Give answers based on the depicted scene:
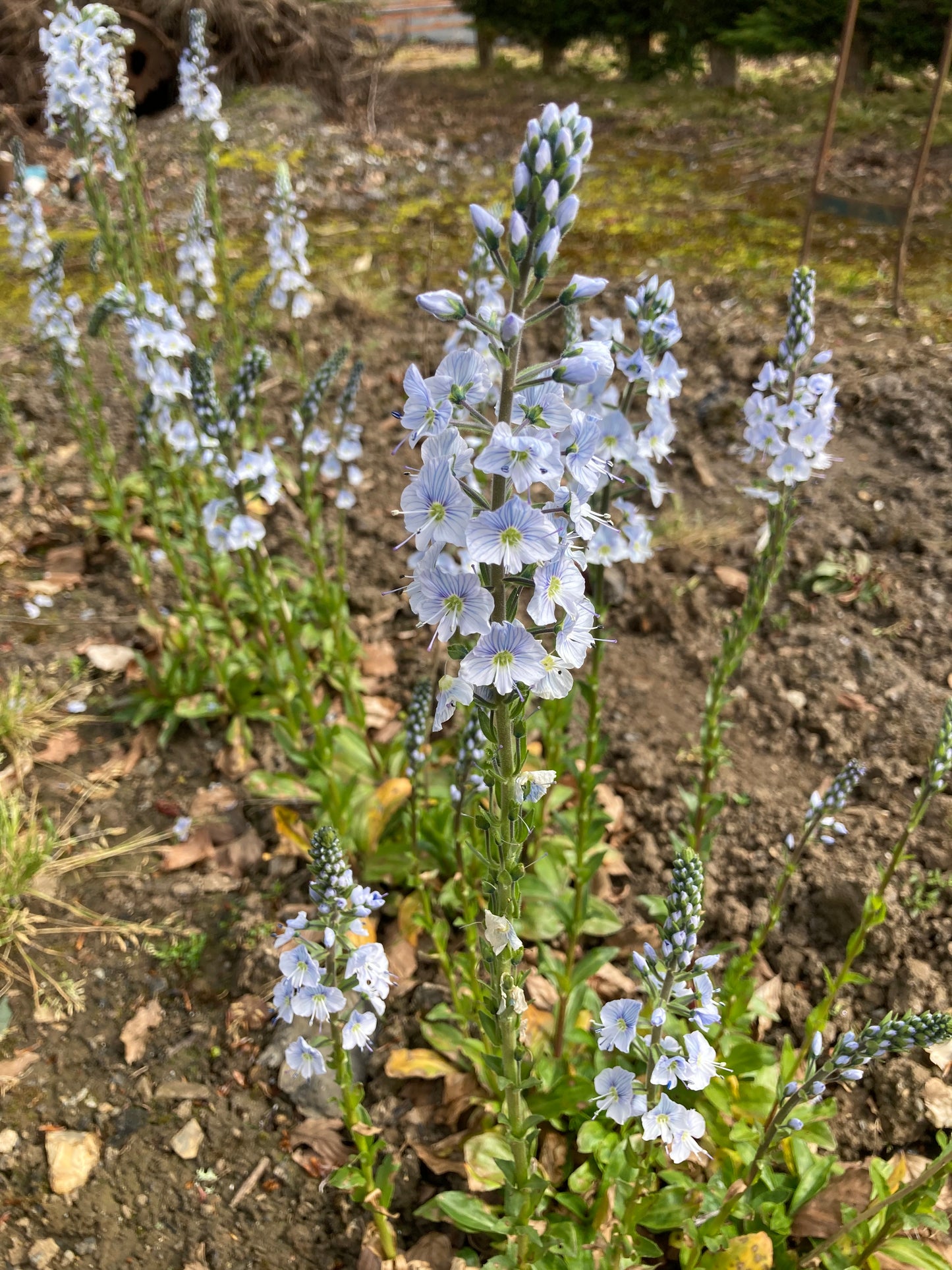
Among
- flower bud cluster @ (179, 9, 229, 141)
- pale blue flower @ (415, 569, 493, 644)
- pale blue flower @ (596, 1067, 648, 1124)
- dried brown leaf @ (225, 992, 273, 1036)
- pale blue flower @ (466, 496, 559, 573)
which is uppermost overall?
flower bud cluster @ (179, 9, 229, 141)

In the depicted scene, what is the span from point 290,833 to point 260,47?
40.3 ft

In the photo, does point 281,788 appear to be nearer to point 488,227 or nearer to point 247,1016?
point 247,1016

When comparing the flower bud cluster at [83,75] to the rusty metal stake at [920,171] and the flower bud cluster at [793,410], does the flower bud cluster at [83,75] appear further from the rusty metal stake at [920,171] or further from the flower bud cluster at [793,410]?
the rusty metal stake at [920,171]

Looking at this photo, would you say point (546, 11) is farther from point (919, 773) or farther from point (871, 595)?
point (919, 773)

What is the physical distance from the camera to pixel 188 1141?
10.3 feet

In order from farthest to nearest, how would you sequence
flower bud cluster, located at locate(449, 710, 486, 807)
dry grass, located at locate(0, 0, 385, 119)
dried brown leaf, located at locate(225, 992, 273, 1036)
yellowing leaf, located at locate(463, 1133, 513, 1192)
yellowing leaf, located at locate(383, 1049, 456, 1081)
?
dry grass, located at locate(0, 0, 385, 119) < dried brown leaf, located at locate(225, 992, 273, 1036) < yellowing leaf, located at locate(383, 1049, 456, 1081) < yellowing leaf, located at locate(463, 1133, 513, 1192) < flower bud cluster, located at locate(449, 710, 486, 807)

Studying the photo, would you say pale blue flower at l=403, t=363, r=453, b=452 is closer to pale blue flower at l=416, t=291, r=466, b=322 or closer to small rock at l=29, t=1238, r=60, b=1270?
pale blue flower at l=416, t=291, r=466, b=322

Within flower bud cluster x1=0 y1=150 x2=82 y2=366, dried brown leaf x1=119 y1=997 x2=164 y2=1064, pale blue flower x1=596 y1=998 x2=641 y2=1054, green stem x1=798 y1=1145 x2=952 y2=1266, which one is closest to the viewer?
pale blue flower x1=596 y1=998 x2=641 y2=1054

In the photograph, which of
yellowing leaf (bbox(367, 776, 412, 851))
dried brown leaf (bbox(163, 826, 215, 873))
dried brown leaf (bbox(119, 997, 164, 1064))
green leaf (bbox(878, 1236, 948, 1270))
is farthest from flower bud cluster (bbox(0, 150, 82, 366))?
green leaf (bbox(878, 1236, 948, 1270))

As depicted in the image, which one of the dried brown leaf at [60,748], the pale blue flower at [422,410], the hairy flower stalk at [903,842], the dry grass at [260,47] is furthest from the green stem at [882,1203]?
the dry grass at [260,47]

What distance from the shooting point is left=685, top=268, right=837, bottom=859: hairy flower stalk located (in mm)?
3076

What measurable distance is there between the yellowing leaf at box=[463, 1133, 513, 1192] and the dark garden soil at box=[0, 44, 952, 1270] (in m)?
0.26

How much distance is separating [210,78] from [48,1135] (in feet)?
43.0

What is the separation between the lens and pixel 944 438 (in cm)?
564
